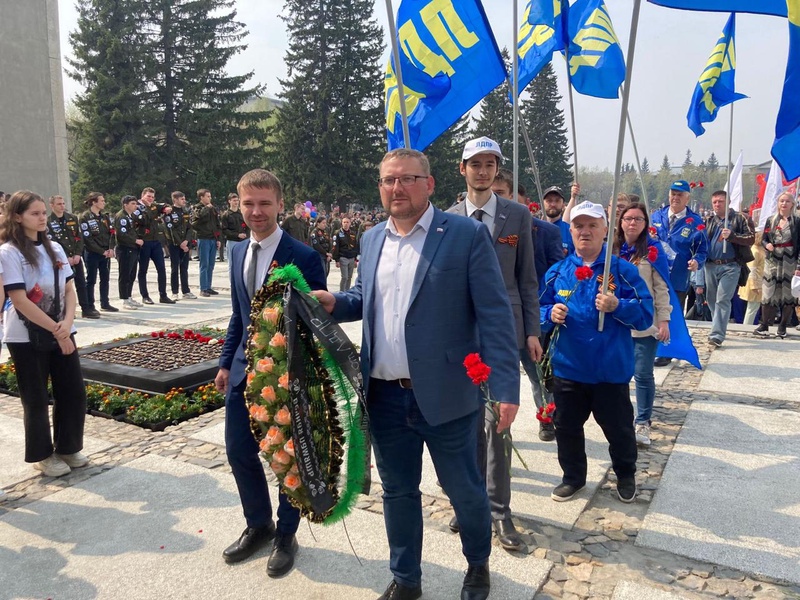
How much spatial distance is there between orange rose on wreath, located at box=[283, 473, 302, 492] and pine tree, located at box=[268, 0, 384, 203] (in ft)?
136

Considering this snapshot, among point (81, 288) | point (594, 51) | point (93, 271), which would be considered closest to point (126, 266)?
point (93, 271)

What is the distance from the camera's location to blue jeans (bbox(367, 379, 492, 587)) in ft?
9.16

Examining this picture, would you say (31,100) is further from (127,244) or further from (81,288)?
(81,288)

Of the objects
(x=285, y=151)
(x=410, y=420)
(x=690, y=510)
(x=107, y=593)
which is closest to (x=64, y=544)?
(x=107, y=593)

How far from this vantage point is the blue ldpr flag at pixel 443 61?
5113 mm

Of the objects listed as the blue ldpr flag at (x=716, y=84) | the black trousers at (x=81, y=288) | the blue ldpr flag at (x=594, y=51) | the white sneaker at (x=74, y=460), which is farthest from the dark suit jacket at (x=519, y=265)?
the black trousers at (x=81, y=288)

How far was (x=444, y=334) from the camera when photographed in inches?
107

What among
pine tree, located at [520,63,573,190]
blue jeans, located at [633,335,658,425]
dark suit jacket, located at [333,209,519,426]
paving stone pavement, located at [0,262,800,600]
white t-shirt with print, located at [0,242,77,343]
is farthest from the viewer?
pine tree, located at [520,63,573,190]

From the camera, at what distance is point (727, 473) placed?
14.8 ft

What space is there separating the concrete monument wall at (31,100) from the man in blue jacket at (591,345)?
27.9 m

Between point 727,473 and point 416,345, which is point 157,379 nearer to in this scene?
point 416,345

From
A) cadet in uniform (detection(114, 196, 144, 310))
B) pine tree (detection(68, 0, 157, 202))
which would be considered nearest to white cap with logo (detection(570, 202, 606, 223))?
cadet in uniform (detection(114, 196, 144, 310))

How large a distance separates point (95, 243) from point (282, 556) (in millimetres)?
9683

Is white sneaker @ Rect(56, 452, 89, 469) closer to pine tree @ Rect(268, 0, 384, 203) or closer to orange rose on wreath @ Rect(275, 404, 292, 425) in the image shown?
orange rose on wreath @ Rect(275, 404, 292, 425)
